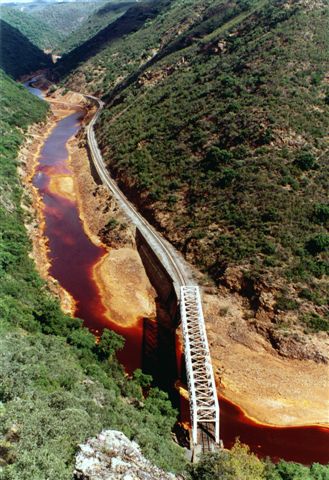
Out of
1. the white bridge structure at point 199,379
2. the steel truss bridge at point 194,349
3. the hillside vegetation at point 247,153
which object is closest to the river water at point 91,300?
the white bridge structure at point 199,379

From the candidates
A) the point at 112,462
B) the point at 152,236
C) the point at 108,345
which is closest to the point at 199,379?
the point at 108,345

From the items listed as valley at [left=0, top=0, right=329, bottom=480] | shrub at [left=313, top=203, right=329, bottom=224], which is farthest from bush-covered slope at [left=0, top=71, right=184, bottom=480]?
shrub at [left=313, top=203, right=329, bottom=224]

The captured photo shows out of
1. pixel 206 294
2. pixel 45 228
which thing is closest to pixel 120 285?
pixel 206 294

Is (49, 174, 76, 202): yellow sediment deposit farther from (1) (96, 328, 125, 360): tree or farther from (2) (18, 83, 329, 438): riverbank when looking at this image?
(1) (96, 328, 125, 360): tree

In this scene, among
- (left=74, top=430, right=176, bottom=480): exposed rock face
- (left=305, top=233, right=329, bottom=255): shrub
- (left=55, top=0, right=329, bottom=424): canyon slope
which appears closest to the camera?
(left=74, top=430, right=176, bottom=480): exposed rock face

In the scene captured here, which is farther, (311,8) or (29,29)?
(29,29)

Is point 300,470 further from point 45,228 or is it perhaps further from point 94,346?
point 45,228
